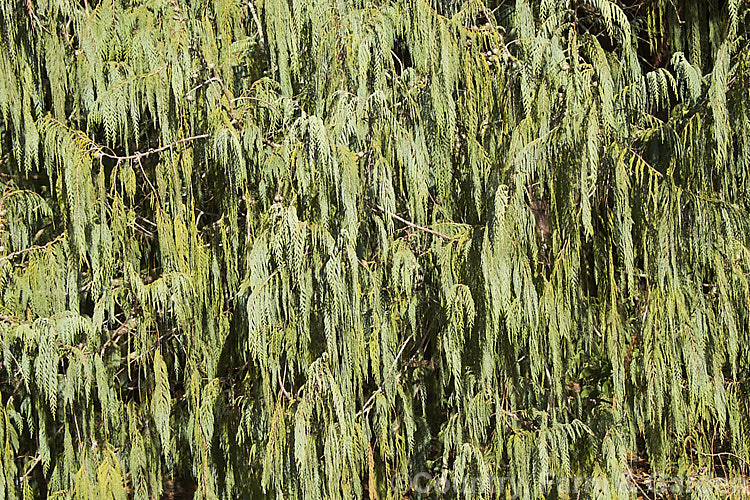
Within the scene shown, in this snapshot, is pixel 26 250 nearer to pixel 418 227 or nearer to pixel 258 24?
pixel 258 24

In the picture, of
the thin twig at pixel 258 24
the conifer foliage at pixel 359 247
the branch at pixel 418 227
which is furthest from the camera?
the thin twig at pixel 258 24

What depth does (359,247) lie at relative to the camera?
1781 mm

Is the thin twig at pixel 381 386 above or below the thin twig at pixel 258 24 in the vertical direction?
below

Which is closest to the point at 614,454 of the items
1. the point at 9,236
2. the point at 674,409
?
the point at 674,409

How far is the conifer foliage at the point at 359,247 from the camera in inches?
64.7

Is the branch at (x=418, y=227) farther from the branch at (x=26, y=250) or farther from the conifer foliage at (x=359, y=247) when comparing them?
the branch at (x=26, y=250)

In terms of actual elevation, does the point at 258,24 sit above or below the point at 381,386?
above

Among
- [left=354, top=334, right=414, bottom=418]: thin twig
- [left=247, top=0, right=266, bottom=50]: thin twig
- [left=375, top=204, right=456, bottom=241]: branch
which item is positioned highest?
[left=247, top=0, right=266, bottom=50]: thin twig

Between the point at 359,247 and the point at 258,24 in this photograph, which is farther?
the point at 258,24

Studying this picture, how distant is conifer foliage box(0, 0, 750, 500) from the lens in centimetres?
164

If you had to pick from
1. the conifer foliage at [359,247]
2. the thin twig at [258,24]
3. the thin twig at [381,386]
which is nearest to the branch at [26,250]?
the conifer foliage at [359,247]

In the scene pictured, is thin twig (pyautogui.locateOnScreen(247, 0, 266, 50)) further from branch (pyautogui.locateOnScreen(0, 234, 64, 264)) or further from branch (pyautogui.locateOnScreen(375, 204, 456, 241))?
branch (pyautogui.locateOnScreen(0, 234, 64, 264))

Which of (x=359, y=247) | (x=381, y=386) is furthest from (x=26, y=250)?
(x=381, y=386)

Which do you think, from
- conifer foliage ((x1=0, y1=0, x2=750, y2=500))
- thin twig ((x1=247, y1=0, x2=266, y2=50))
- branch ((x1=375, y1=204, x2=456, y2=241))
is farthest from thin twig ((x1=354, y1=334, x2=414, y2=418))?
thin twig ((x1=247, y1=0, x2=266, y2=50))
